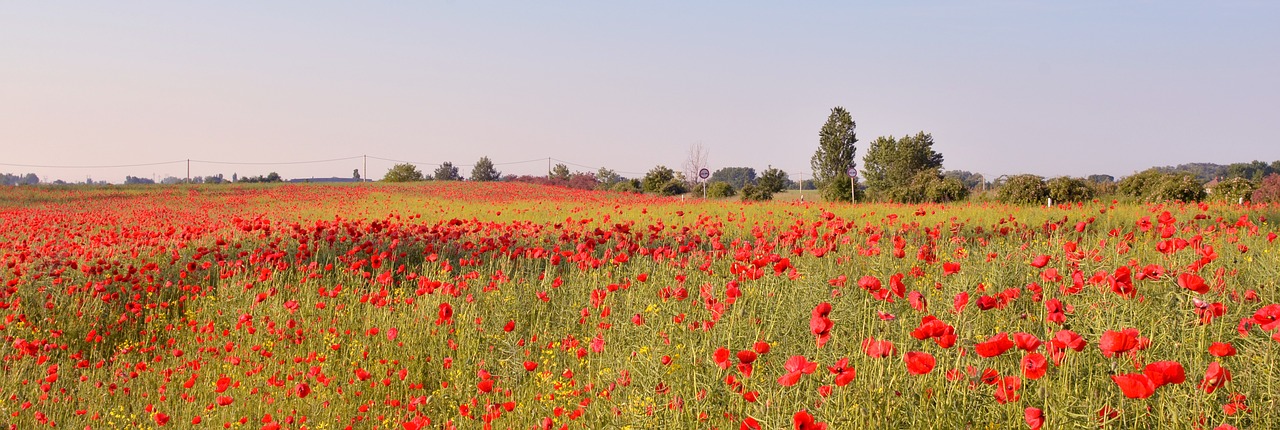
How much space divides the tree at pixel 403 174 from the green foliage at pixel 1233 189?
41.6 m

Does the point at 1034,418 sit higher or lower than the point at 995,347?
lower

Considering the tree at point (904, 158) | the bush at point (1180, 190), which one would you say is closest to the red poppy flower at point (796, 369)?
the bush at point (1180, 190)

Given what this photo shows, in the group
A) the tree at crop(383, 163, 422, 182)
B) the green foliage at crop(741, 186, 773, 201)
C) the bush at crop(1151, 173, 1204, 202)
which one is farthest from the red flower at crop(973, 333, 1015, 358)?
the tree at crop(383, 163, 422, 182)

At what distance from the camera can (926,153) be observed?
136 feet

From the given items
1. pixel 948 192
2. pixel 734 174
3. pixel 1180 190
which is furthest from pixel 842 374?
pixel 734 174

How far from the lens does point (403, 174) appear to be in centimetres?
4991

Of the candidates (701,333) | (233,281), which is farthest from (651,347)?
(233,281)

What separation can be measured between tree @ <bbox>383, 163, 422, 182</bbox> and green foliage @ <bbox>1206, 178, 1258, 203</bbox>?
41.6 metres

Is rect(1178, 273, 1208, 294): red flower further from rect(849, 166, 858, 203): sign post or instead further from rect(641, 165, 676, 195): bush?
rect(641, 165, 676, 195): bush

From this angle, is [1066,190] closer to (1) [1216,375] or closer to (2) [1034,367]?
(1) [1216,375]

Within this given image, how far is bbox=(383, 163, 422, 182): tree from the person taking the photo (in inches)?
1960

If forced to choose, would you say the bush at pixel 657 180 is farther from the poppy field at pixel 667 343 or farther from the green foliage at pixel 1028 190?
the poppy field at pixel 667 343

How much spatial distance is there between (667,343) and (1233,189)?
20845mm

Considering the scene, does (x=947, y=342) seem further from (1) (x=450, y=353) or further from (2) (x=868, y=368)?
(1) (x=450, y=353)
